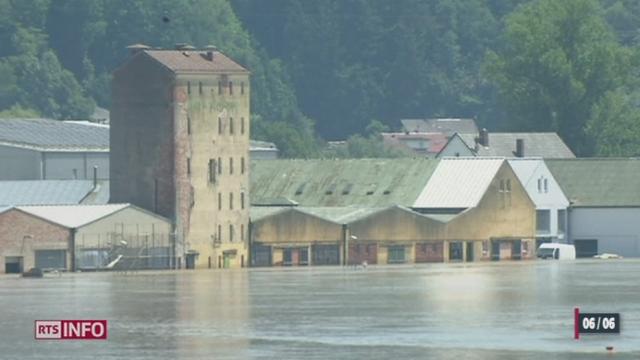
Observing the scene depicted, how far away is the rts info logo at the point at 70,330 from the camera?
84.3 metres

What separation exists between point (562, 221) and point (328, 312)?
267ft

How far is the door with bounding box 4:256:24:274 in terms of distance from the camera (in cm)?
14525

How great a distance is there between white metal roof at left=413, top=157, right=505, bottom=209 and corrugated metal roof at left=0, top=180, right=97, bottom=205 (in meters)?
20.2

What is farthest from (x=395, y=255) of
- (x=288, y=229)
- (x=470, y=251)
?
(x=288, y=229)

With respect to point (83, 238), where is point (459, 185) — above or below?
above

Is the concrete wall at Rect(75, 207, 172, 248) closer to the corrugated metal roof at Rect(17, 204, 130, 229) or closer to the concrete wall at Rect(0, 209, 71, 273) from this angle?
the corrugated metal roof at Rect(17, 204, 130, 229)

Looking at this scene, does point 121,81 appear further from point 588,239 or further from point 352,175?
point 588,239

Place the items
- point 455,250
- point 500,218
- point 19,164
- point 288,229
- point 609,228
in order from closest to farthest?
1. point 288,229
2. point 455,250
3. point 500,218
4. point 609,228
5. point 19,164

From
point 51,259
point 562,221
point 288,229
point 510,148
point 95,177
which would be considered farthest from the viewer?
point 510,148

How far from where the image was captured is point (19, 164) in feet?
604

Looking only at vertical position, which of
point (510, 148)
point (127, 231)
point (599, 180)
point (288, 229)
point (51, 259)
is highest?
point (510, 148)

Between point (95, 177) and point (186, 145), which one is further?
point (95, 177)

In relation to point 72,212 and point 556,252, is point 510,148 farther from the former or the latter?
point 72,212

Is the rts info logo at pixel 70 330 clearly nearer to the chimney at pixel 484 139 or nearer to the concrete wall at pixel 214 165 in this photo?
the concrete wall at pixel 214 165
